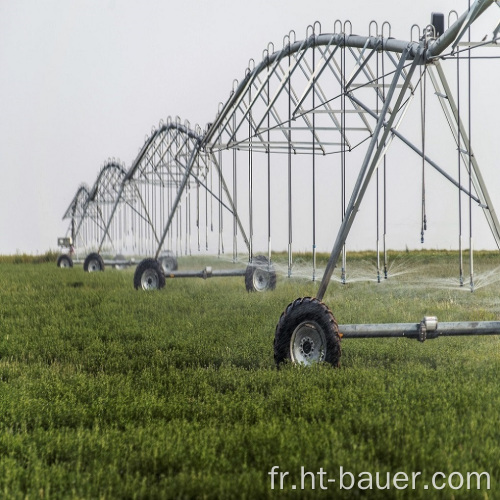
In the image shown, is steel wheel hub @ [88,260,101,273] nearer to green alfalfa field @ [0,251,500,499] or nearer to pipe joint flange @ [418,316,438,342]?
green alfalfa field @ [0,251,500,499]

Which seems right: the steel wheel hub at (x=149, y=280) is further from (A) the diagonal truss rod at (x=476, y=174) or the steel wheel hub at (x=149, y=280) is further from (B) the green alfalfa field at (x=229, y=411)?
(A) the diagonal truss rod at (x=476, y=174)

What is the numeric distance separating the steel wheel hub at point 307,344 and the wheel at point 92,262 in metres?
27.9

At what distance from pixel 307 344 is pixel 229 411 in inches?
106

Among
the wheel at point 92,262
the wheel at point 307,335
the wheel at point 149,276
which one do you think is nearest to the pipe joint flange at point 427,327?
the wheel at point 307,335

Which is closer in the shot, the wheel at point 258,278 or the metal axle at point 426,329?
the metal axle at point 426,329

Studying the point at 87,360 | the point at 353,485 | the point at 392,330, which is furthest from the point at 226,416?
the point at 87,360

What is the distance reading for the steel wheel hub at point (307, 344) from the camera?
9.94 metres

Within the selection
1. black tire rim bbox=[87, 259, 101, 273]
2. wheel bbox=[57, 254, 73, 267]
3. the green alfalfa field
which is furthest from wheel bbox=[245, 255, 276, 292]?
wheel bbox=[57, 254, 73, 267]

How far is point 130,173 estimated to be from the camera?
1129 inches

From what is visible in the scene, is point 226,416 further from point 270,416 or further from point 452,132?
point 452,132

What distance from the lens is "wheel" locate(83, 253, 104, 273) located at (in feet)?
122

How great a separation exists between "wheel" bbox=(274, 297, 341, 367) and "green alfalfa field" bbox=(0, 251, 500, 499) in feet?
1.34

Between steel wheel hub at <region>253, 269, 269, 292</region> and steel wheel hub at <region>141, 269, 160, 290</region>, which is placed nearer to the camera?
steel wheel hub at <region>253, 269, 269, 292</region>

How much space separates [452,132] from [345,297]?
25.9ft
